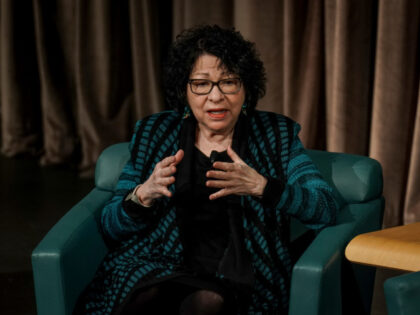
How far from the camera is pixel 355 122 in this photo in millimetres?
3074

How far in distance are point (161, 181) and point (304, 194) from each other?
16.2 inches

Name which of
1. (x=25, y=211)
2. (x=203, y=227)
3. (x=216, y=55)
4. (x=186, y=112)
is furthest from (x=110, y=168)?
(x=25, y=211)

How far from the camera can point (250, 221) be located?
6.11ft

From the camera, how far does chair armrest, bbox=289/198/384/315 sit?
5.17ft

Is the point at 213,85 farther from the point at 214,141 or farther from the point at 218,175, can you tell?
the point at 218,175

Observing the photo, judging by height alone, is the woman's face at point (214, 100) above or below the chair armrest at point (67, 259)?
above

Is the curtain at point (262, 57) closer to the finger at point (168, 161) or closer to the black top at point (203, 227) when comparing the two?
the black top at point (203, 227)

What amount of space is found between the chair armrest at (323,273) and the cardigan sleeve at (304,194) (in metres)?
0.05

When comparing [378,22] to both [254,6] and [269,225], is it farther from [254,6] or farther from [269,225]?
[269,225]

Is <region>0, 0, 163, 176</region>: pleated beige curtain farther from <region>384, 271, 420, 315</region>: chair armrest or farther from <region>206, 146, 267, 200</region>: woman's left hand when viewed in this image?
<region>384, 271, 420, 315</region>: chair armrest

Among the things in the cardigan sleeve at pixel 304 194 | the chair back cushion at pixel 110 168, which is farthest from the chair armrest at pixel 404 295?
the chair back cushion at pixel 110 168

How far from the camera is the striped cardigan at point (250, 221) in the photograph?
1779mm

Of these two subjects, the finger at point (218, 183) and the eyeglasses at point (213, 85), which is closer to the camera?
the finger at point (218, 183)

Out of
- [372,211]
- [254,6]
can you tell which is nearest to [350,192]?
[372,211]
